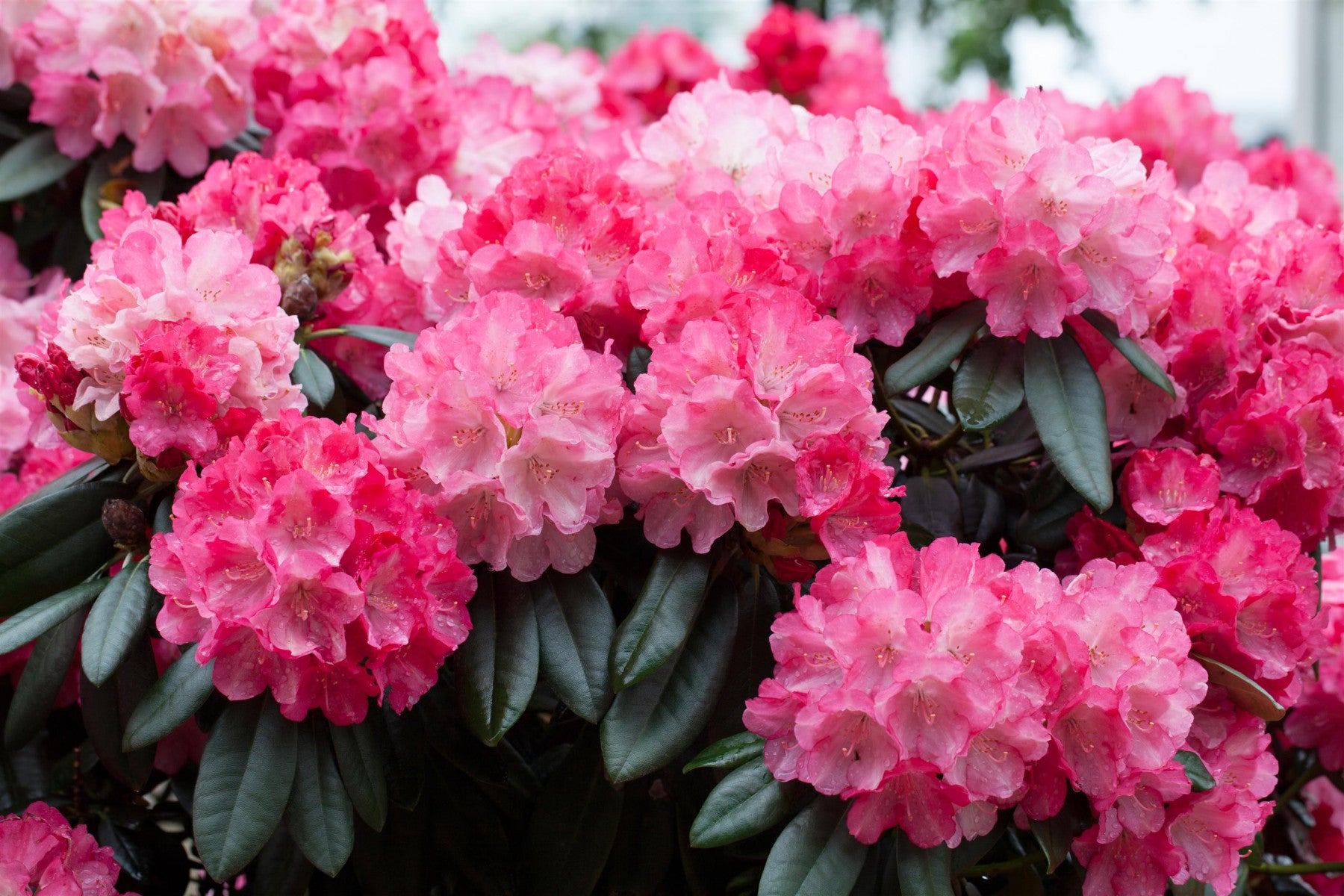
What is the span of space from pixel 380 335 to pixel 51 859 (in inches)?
21.0

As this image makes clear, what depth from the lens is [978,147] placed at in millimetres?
1007

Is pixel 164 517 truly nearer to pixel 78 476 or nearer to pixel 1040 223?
pixel 78 476

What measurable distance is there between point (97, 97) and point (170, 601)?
869mm

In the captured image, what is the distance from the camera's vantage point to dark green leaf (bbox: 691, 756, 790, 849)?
0.82m

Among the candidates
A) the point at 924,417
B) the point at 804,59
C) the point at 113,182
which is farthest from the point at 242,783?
the point at 804,59

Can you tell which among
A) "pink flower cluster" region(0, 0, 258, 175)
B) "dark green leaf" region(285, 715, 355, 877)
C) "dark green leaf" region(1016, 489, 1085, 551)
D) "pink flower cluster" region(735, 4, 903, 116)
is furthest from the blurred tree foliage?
"dark green leaf" region(285, 715, 355, 877)

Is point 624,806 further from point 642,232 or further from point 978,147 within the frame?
point 978,147

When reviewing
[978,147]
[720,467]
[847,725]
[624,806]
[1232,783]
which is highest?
[978,147]

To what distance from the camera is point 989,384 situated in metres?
1.00

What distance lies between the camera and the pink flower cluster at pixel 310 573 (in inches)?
31.9

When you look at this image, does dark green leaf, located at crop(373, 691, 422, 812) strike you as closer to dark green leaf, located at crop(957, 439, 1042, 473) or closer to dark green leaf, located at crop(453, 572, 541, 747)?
dark green leaf, located at crop(453, 572, 541, 747)

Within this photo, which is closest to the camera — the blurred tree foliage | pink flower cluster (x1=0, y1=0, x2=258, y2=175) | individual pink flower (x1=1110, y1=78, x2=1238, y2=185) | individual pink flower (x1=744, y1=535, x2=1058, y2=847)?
individual pink flower (x1=744, y1=535, x2=1058, y2=847)

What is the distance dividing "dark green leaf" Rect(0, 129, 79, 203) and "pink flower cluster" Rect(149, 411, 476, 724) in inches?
30.9

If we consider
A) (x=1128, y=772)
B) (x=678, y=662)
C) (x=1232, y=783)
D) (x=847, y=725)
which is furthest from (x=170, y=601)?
(x=1232, y=783)
